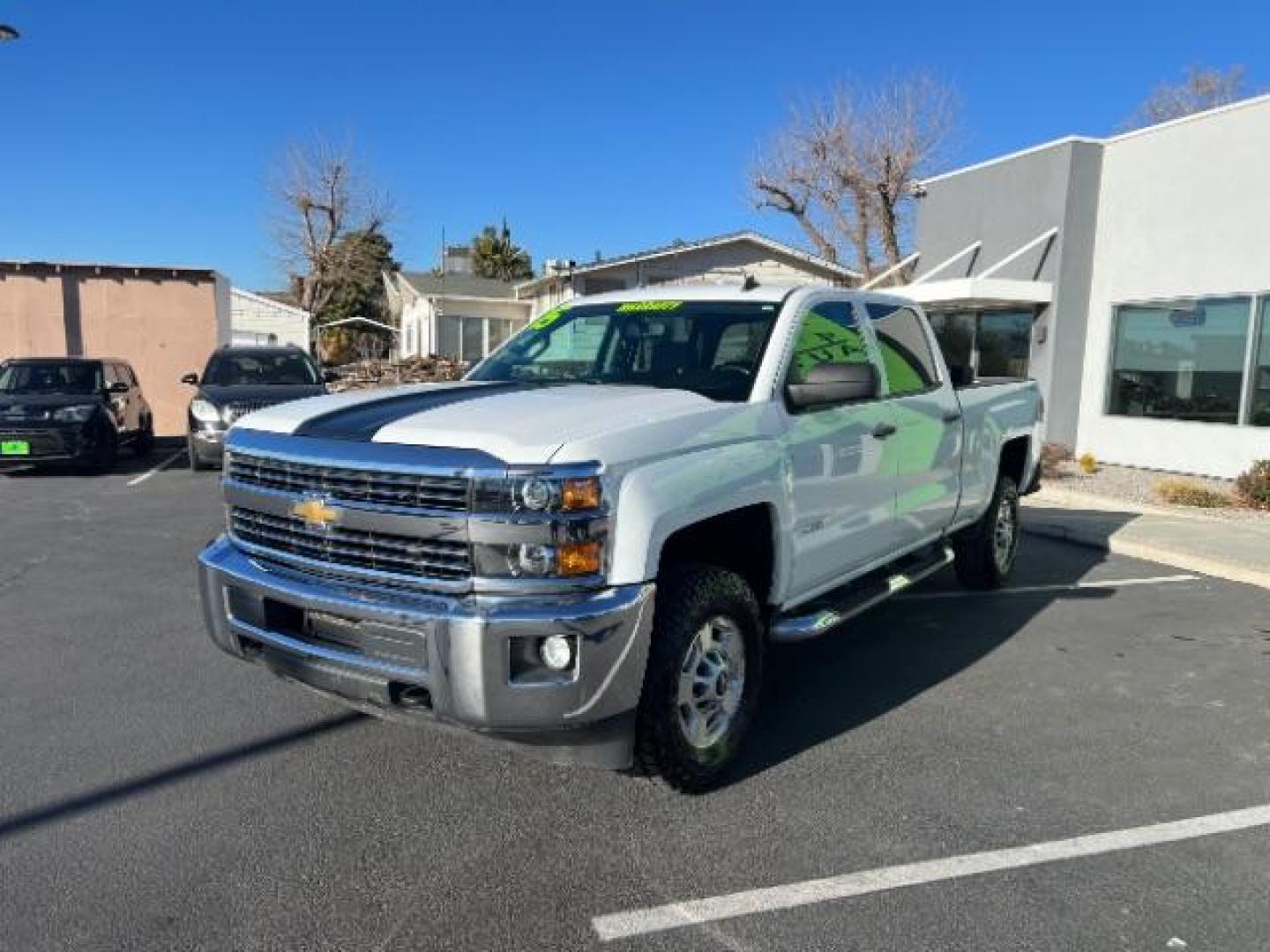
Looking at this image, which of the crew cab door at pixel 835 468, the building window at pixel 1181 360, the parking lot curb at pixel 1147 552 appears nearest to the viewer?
the crew cab door at pixel 835 468

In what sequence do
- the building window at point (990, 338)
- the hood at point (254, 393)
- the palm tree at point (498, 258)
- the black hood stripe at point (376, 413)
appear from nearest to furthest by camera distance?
the black hood stripe at point (376, 413)
the hood at point (254, 393)
the building window at point (990, 338)
the palm tree at point (498, 258)

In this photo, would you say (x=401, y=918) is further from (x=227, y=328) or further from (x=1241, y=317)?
(x=227, y=328)

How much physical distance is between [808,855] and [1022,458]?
15.6 ft

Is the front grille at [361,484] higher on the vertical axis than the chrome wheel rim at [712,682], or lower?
higher

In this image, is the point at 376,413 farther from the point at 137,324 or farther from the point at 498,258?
the point at 498,258

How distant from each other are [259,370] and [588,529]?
11.7 m

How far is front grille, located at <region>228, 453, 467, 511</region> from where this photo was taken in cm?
309

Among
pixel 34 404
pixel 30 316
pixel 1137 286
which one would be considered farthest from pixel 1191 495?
pixel 30 316

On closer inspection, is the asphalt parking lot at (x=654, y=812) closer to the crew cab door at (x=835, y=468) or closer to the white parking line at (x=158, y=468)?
the crew cab door at (x=835, y=468)

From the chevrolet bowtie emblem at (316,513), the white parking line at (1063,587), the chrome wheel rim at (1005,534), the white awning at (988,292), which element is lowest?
the white parking line at (1063,587)

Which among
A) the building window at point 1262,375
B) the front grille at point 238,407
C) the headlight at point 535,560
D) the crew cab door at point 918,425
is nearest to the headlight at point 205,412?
the front grille at point 238,407

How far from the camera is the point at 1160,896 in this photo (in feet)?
9.97

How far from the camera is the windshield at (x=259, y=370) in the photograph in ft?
43.7

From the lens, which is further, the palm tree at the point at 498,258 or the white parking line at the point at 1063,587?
the palm tree at the point at 498,258
